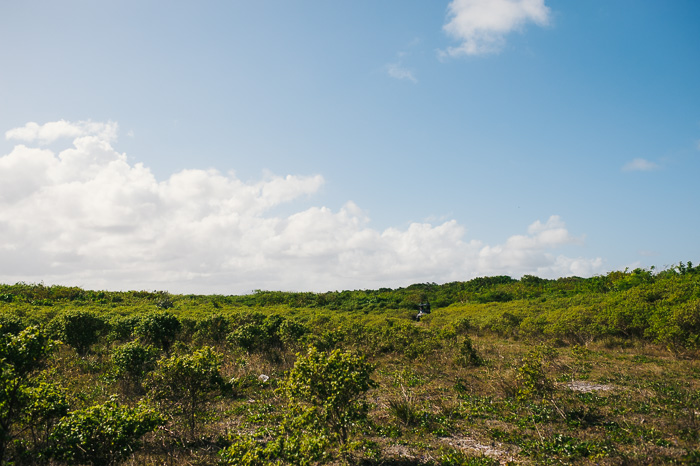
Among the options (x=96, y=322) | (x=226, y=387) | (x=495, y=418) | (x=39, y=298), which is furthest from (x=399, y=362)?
(x=39, y=298)

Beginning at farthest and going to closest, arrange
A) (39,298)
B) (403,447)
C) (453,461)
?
1. (39,298)
2. (403,447)
3. (453,461)

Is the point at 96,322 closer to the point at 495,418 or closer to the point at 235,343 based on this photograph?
the point at 235,343

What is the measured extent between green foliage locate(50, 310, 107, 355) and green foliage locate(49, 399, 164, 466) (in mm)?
19324

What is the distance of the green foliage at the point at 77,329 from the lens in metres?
23.8

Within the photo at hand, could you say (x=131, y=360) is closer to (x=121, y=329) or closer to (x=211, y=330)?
(x=121, y=329)

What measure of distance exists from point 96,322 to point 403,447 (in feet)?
80.1

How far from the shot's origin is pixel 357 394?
10875 millimetres

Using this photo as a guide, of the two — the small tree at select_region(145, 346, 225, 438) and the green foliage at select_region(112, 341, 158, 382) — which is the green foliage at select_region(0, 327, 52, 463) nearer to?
the small tree at select_region(145, 346, 225, 438)

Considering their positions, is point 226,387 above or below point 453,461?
above

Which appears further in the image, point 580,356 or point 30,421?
point 580,356

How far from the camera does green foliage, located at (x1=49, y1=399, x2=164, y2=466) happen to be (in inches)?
324

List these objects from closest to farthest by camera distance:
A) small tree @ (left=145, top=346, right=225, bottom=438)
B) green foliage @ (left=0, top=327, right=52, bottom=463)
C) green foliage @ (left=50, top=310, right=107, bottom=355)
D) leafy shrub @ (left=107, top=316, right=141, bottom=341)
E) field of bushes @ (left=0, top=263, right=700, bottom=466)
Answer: green foliage @ (left=0, top=327, right=52, bottom=463)
field of bushes @ (left=0, top=263, right=700, bottom=466)
small tree @ (left=145, top=346, right=225, bottom=438)
green foliage @ (left=50, top=310, right=107, bottom=355)
leafy shrub @ (left=107, top=316, right=141, bottom=341)

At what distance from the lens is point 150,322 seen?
25484 millimetres

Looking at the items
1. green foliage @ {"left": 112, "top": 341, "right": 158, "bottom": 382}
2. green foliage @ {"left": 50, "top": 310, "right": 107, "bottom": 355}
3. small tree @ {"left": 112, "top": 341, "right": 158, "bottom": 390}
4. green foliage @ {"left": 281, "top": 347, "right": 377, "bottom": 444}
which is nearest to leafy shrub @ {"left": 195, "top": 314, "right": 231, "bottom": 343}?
green foliage @ {"left": 50, "top": 310, "right": 107, "bottom": 355}
